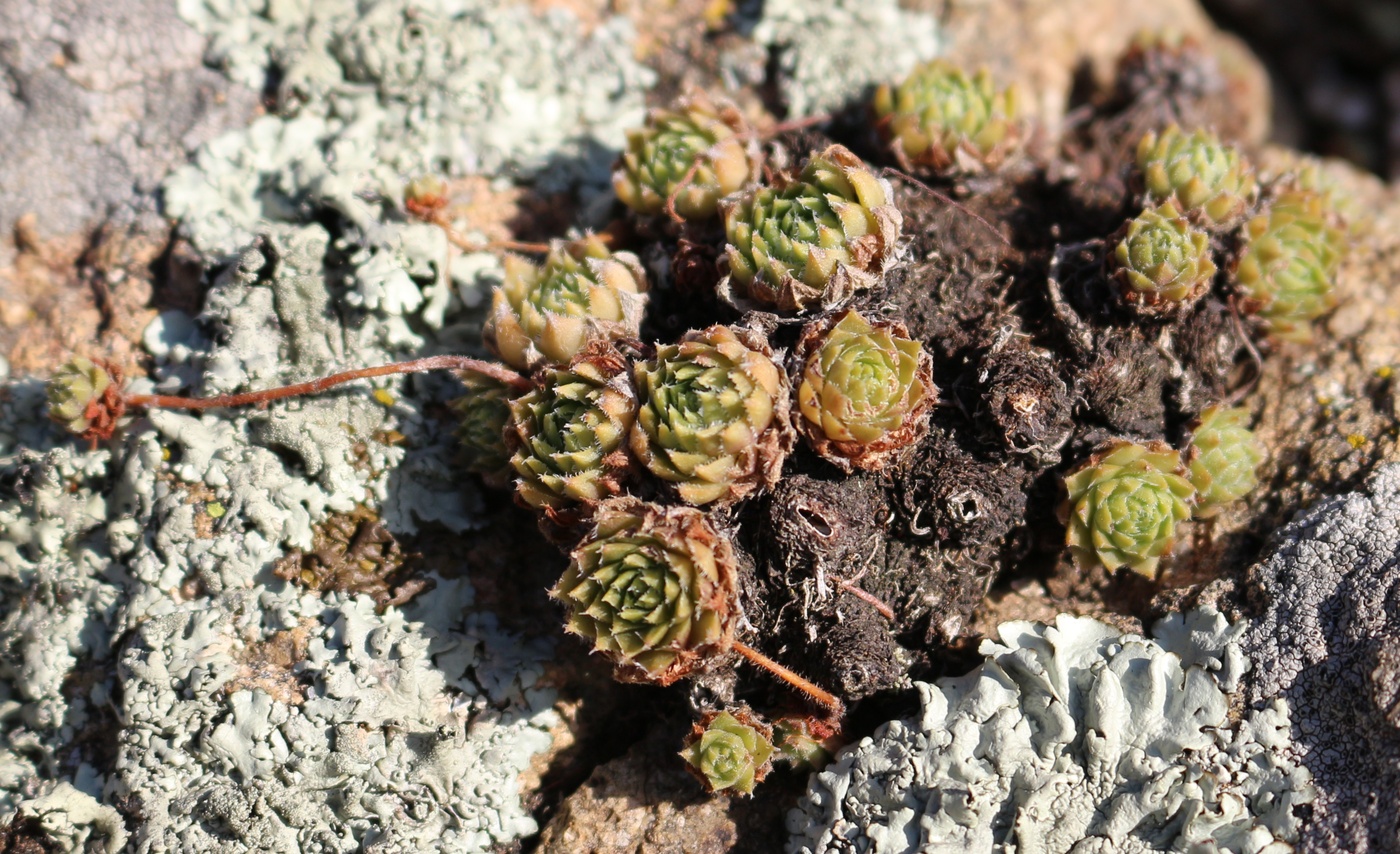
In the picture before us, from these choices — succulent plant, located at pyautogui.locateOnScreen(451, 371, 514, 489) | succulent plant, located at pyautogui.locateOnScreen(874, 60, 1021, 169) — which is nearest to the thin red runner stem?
succulent plant, located at pyautogui.locateOnScreen(451, 371, 514, 489)

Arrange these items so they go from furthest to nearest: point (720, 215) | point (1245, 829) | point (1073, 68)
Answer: point (1073, 68), point (720, 215), point (1245, 829)

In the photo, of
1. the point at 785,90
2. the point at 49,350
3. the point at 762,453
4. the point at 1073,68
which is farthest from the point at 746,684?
the point at 1073,68

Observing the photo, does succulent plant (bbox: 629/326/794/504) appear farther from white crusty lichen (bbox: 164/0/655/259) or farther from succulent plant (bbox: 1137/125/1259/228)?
succulent plant (bbox: 1137/125/1259/228)

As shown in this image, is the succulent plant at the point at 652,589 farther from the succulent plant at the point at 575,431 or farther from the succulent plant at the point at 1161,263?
the succulent plant at the point at 1161,263

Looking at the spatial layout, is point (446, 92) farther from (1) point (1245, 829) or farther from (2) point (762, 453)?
(1) point (1245, 829)

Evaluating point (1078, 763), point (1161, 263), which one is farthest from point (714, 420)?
point (1161, 263)

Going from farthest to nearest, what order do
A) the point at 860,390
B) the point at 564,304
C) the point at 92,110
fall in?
the point at 92,110 → the point at 564,304 → the point at 860,390

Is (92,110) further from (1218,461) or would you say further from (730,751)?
(1218,461)

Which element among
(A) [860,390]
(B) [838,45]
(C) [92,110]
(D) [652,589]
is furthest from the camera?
(B) [838,45]
